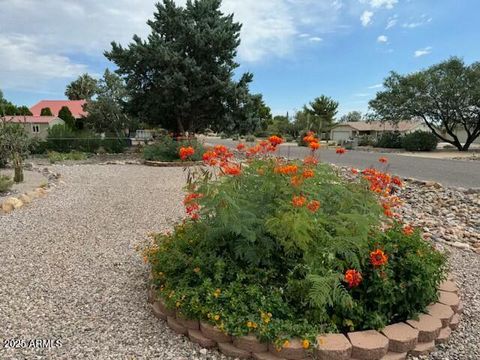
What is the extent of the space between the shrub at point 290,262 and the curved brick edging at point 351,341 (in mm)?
67

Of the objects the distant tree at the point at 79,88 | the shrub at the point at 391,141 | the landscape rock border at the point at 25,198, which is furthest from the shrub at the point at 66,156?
the distant tree at the point at 79,88

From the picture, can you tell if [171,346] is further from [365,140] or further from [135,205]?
[365,140]

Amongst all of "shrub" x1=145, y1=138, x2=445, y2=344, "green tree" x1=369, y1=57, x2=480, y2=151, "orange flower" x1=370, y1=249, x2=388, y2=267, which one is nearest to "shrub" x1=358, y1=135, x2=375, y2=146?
"green tree" x1=369, y1=57, x2=480, y2=151

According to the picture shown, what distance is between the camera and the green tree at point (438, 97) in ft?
A: 71.5

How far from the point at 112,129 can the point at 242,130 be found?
11.0 m

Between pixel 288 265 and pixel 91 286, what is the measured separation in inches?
66.6

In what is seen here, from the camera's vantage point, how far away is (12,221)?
494 cm

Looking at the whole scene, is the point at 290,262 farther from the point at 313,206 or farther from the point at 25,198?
the point at 25,198

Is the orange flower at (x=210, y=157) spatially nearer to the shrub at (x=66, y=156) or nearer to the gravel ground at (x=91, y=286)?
the gravel ground at (x=91, y=286)

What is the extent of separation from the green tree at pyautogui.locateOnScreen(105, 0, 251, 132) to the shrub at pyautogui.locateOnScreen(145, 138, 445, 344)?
12.5 meters

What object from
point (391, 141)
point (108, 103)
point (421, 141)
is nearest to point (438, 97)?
point (421, 141)

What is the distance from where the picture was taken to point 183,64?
14.6 metres

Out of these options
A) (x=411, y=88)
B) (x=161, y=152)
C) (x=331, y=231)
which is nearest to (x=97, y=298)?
(x=331, y=231)

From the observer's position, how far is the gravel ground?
2242 mm
